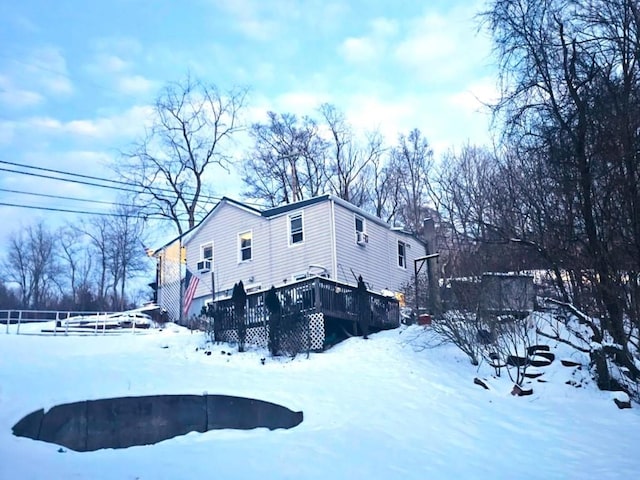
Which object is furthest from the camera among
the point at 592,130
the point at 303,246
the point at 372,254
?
the point at 372,254

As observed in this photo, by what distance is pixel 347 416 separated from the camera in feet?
32.8

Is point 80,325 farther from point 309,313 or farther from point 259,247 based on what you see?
point 309,313

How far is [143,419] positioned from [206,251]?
1562 cm

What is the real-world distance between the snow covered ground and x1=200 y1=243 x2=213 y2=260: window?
8.92m

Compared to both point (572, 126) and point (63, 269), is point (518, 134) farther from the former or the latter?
point (63, 269)

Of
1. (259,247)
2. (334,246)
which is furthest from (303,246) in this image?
(259,247)

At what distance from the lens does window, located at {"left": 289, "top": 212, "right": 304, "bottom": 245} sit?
73.2ft

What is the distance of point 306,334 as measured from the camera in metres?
15.3

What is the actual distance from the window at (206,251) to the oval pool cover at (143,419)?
15.0 m

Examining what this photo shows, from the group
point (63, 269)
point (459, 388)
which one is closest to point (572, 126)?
point (459, 388)

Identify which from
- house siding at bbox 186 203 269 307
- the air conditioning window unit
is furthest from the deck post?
the air conditioning window unit

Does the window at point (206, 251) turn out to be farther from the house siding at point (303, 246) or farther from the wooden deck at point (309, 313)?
the wooden deck at point (309, 313)

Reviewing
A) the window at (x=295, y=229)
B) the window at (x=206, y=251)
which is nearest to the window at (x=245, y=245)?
the window at (x=206, y=251)

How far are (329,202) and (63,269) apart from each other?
26.9 metres
